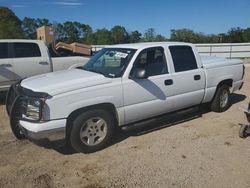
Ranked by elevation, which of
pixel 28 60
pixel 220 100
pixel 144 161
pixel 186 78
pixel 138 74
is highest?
pixel 28 60

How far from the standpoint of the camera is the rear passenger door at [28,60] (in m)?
8.87

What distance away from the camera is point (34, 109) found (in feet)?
15.1

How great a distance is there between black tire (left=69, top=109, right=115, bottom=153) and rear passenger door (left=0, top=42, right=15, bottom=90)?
4.61 m

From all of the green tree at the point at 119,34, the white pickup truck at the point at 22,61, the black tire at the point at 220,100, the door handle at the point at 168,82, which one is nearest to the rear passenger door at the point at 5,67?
the white pickup truck at the point at 22,61

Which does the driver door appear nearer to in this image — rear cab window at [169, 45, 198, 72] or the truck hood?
rear cab window at [169, 45, 198, 72]

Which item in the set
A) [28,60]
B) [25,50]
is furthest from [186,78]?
[25,50]

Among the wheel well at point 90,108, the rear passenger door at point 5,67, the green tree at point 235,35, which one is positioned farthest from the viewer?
the green tree at point 235,35

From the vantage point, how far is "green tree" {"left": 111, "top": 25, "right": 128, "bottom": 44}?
51912mm

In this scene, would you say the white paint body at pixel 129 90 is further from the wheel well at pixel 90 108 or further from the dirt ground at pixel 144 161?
the dirt ground at pixel 144 161

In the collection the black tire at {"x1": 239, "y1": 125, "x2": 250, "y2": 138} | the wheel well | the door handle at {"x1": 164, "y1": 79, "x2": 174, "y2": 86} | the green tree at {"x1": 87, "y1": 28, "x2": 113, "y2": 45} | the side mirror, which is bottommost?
the black tire at {"x1": 239, "y1": 125, "x2": 250, "y2": 138}

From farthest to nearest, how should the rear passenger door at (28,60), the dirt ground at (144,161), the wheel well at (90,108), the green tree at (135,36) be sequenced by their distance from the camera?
the green tree at (135,36) → the rear passenger door at (28,60) → the wheel well at (90,108) → the dirt ground at (144,161)

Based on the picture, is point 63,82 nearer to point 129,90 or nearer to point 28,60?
point 129,90

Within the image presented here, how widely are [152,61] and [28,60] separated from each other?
4.54 meters

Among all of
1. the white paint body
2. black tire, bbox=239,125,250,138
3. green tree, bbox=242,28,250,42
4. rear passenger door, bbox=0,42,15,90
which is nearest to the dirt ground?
black tire, bbox=239,125,250,138
